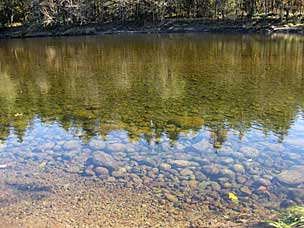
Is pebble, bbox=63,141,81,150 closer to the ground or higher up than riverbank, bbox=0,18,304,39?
closer to the ground

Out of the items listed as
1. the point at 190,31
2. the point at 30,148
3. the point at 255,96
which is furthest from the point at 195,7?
the point at 30,148

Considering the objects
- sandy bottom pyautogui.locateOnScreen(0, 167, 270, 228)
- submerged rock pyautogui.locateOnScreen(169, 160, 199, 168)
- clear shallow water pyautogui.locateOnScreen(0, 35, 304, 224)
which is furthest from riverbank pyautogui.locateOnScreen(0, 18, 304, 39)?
sandy bottom pyautogui.locateOnScreen(0, 167, 270, 228)

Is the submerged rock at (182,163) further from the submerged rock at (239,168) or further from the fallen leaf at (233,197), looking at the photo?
the fallen leaf at (233,197)

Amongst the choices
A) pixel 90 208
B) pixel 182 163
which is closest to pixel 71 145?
pixel 182 163

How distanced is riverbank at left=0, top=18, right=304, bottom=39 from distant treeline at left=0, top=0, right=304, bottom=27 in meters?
3.13

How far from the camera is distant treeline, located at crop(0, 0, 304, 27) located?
3088 inches

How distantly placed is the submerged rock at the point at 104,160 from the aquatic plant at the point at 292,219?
4862 millimetres

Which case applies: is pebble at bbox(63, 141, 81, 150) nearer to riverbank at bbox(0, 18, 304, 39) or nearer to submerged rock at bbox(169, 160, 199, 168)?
submerged rock at bbox(169, 160, 199, 168)

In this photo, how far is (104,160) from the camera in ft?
34.5

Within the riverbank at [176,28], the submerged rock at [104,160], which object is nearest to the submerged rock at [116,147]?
the submerged rock at [104,160]

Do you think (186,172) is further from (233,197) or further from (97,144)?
(97,144)

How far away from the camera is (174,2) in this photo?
8319cm

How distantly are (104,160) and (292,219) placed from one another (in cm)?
578

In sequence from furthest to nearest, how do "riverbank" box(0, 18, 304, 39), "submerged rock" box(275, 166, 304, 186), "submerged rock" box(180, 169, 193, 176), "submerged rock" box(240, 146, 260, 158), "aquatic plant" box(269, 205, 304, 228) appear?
"riverbank" box(0, 18, 304, 39) → "submerged rock" box(240, 146, 260, 158) → "submerged rock" box(180, 169, 193, 176) → "submerged rock" box(275, 166, 304, 186) → "aquatic plant" box(269, 205, 304, 228)
